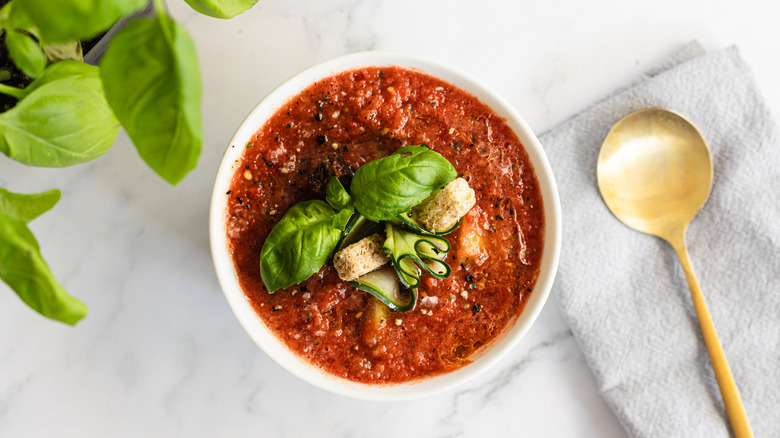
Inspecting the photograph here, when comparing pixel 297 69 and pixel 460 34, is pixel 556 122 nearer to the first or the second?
pixel 460 34

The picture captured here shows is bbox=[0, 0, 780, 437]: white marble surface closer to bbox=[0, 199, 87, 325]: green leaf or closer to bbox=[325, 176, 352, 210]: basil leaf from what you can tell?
bbox=[325, 176, 352, 210]: basil leaf

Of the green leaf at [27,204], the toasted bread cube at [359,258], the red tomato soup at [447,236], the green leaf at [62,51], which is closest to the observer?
the green leaf at [27,204]

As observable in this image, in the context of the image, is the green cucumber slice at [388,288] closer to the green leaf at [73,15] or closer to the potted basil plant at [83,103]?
the potted basil plant at [83,103]

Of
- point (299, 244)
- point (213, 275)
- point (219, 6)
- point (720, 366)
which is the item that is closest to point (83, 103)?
point (219, 6)

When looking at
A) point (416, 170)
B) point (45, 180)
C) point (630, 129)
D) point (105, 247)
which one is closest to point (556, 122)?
point (630, 129)

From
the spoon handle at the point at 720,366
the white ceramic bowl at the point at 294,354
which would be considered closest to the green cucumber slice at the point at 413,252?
the white ceramic bowl at the point at 294,354

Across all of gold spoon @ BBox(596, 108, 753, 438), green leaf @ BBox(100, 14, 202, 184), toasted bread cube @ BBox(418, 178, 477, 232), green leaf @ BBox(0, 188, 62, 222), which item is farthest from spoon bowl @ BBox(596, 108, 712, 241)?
green leaf @ BBox(0, 188, 62, 222)

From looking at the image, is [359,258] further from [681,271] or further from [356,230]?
[681,271]
